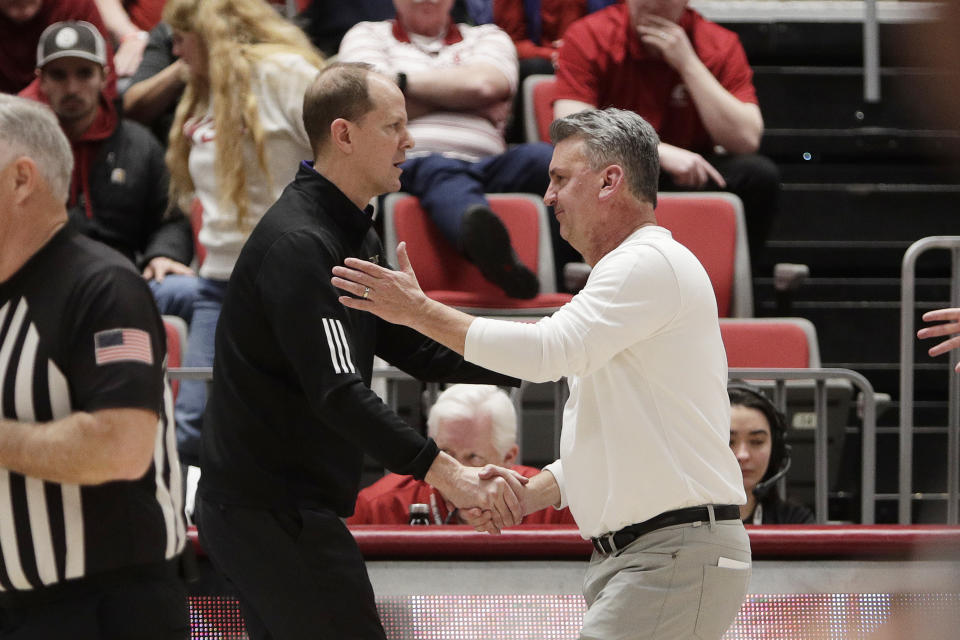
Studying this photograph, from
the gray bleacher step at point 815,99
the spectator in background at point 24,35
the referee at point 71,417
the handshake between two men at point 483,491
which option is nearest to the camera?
the referee at point 71,417

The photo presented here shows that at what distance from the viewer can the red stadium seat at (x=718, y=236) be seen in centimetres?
554

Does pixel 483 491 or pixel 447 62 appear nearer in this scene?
pixel 483 491

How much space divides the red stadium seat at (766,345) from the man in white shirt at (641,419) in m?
2.41

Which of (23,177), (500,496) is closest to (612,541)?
(500,496)

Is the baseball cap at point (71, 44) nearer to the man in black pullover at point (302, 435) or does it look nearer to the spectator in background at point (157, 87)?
the spectator in background at point (157, 87)

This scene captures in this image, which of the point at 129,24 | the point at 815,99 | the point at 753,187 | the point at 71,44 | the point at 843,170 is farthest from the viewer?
the point at 129,24

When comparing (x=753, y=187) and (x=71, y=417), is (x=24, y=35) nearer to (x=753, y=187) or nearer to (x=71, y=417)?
(x=753, y=187)

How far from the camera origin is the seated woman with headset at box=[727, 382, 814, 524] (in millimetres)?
4383

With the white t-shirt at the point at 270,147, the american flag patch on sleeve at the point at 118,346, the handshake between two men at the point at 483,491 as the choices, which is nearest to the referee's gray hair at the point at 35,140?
the american flag patch on sleeve at the point at 118,346

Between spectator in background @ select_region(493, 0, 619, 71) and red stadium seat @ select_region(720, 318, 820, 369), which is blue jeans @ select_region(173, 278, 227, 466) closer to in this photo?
red stadium seat @ select_region(720, 318, 820, 369)

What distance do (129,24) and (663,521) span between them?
18.1ft

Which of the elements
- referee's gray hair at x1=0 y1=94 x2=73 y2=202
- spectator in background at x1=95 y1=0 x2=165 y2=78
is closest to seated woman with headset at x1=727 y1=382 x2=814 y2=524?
referee's gray hair at x1=0 y1=94 x2=73 y2=202

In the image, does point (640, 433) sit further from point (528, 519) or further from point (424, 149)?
point (424, 149)

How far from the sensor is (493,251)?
5.15m
